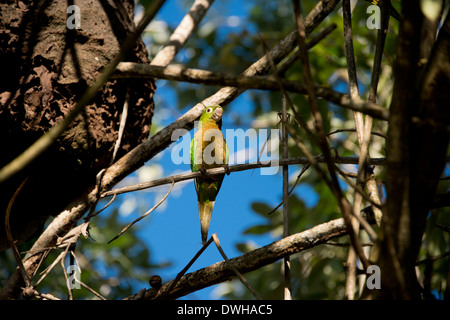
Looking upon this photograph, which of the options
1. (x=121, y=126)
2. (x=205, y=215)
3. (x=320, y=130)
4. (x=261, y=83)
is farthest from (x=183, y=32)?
(x=320, y=130)

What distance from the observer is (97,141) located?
9.11 feet

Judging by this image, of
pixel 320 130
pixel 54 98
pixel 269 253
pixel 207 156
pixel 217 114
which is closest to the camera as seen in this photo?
pixel 320 130

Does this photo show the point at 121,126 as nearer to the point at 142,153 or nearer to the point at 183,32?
the point at 142,153

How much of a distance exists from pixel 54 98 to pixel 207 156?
6.19 ft

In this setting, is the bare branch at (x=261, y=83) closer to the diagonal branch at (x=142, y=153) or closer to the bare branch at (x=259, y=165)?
the bare branch at (x=259, y=165)

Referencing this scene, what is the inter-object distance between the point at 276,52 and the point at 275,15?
15.1ft

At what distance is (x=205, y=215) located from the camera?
4074mm

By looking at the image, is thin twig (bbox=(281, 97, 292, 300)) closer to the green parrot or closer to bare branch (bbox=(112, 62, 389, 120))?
bare branch (bbox=(112, 62, 389, 120))

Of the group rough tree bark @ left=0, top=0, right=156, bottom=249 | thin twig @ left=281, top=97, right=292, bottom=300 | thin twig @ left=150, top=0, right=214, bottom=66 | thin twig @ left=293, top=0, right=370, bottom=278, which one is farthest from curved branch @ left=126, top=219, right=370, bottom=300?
thin twig @ left=150, top=0, right=214, bottom=66

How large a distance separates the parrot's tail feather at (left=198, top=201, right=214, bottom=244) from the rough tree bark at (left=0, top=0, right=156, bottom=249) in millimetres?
1252

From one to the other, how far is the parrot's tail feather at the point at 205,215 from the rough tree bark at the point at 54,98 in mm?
1252

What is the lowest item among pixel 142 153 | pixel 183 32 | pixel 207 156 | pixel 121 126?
pixel 142 153

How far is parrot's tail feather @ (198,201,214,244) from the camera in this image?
396 cm
